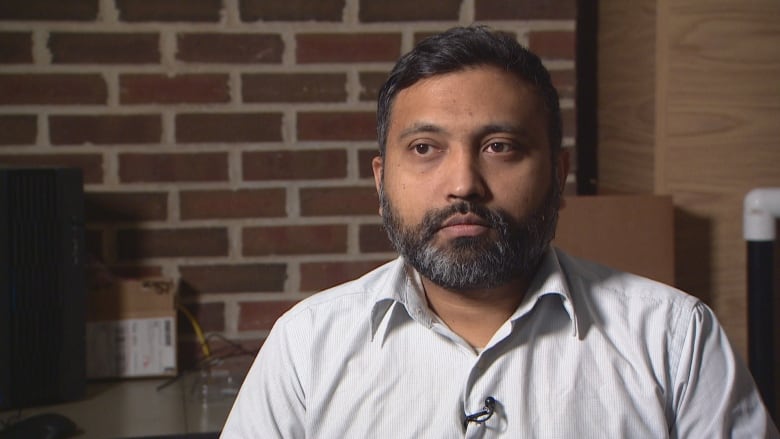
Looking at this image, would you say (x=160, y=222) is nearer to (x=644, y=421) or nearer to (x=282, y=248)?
(x=282, y=248)

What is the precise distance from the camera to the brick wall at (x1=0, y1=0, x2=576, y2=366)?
169 centimetres

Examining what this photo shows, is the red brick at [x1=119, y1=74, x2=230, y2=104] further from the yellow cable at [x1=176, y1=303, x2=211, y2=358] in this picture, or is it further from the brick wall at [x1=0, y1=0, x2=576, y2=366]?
the yellow cable at [x1=176, y1=303, x2=211, y2=358]

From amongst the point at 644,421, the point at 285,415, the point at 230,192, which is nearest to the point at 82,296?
the point at 230,192

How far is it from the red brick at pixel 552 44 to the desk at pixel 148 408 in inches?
39.1

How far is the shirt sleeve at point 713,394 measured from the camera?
1023 mm

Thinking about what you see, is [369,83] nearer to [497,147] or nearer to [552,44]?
[552,44]

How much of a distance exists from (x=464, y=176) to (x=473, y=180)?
0.5 inches

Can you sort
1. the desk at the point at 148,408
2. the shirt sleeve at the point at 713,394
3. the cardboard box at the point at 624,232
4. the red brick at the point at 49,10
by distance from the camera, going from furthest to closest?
1. the red brick at the point at 49,10
2. the cardboard box at the point at 624,232
3. the desk at the point at 148,408
4. the shirt sleeve at the point at 713,394

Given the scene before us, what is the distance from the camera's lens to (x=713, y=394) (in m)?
1.03

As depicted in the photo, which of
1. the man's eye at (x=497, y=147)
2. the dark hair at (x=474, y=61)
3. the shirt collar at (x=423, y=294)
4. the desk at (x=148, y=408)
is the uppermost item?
the dark hair at (x=474, y=61)

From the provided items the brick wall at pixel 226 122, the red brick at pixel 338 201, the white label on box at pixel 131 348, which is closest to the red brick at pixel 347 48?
the brick wall at pixel 226 122

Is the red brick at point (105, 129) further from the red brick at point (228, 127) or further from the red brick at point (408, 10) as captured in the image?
the red brick at point (408, 10)

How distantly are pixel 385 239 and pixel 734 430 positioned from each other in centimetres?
91

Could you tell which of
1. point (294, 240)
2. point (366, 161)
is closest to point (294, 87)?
point (366, 161)
